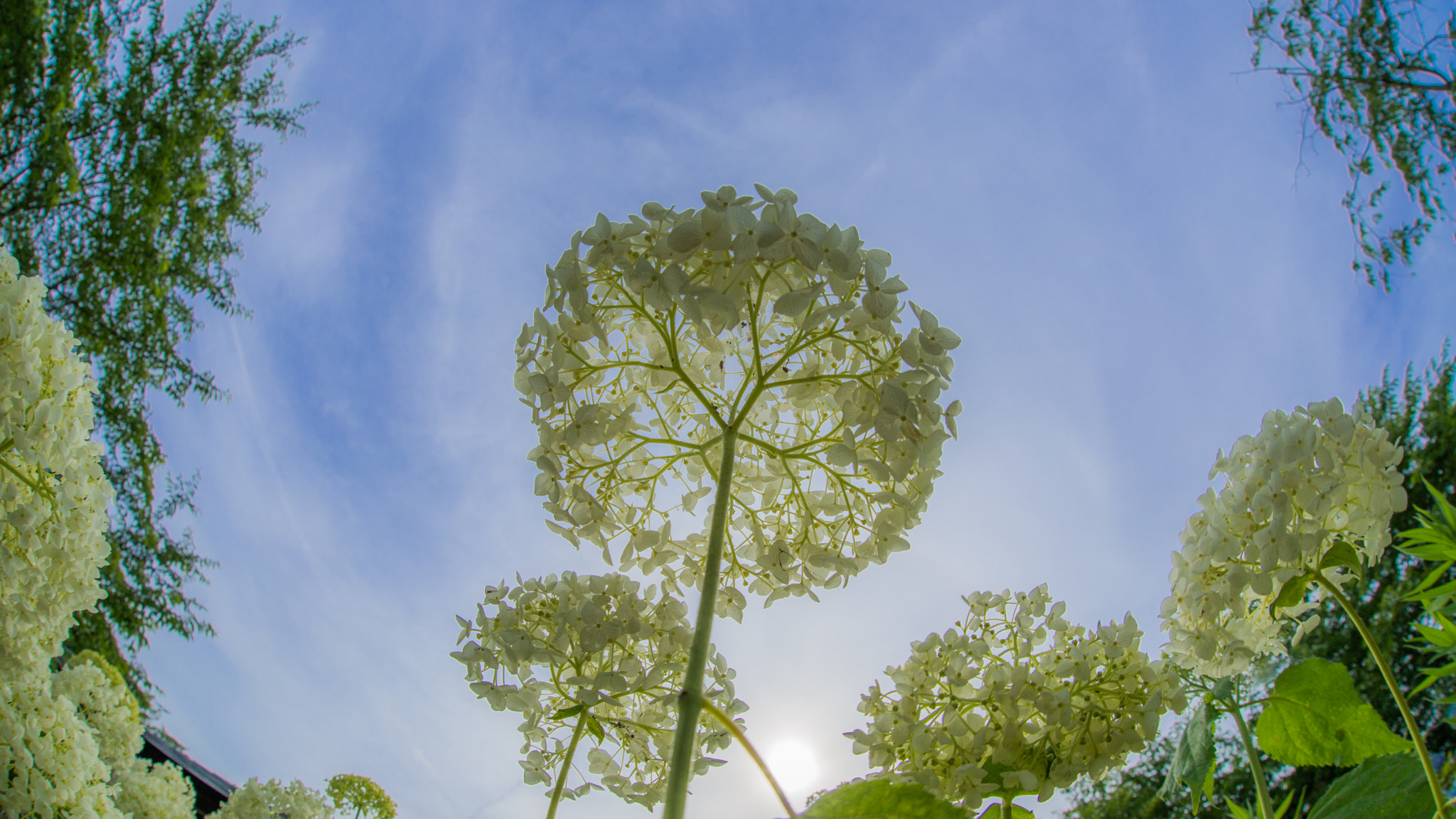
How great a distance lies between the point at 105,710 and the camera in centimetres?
282

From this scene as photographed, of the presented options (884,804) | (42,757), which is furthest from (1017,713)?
(42,757)

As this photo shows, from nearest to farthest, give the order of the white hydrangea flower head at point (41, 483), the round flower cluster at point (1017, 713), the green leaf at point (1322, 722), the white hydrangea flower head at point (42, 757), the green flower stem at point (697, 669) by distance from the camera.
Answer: the green flower stem at point (697, 669) → the round flower cluster at point (1017, 713) → the green leaf at point (1322, 722) → the white hydrangea flower head at point (41, 483) → the white hydrangea flower head at point (42, 757)

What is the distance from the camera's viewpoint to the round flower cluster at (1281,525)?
3.28 feet

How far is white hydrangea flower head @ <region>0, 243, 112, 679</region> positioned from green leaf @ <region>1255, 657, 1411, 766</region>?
2.02 meters

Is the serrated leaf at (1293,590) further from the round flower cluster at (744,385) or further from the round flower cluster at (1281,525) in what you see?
the round flower cluster at (744,385)

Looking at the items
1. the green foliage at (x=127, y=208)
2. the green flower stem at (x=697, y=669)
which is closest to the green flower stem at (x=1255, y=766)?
the green flower stem at (x=697, y=669)

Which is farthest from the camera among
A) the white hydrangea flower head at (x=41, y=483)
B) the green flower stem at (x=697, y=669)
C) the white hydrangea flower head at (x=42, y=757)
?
the white hydrangea flower head at (x=42, y=757)

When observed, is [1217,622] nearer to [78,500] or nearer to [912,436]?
[912,436]

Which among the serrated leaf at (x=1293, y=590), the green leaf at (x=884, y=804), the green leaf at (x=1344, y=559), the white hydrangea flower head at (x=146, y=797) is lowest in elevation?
the green leaf at (x=884, y=804)

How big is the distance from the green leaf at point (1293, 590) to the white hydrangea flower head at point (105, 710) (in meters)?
3.55

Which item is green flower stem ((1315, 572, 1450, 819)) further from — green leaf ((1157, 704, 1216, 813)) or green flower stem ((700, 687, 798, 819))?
green flower stem ((700, 687, 798, 819))

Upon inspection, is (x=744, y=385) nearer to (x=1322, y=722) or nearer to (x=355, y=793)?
(x=1322, y=722)

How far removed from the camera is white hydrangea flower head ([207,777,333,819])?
368 centimetres

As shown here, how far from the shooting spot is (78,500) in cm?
141
